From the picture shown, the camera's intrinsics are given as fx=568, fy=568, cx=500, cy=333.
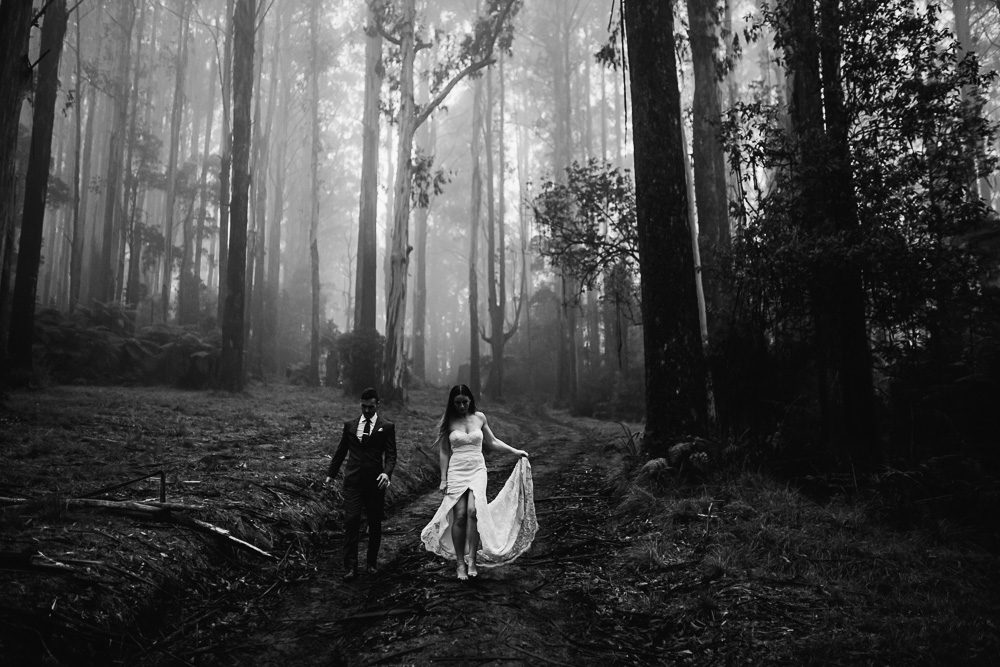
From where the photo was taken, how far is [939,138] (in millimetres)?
6707

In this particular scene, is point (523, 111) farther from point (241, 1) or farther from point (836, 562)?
point (836, 562)

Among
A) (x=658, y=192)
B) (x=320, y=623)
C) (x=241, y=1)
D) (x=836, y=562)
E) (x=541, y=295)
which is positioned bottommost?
(x=320, y=623)

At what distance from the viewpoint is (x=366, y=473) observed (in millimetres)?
5402

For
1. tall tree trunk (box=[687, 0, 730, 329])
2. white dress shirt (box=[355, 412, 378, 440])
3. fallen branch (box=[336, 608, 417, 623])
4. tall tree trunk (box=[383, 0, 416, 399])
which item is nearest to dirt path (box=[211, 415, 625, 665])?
fallen branch (box=[336, 608, 417, 623])

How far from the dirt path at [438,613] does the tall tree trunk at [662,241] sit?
A: 5.45ft

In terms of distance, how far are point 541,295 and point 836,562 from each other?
2790cm

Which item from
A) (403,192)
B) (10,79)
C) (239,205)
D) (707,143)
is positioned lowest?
(10,79)

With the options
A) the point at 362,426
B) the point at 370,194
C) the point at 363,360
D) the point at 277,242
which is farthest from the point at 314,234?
the point at 362,426

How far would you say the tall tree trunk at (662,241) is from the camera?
6.96 m

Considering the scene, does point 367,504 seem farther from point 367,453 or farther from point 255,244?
point 255,244

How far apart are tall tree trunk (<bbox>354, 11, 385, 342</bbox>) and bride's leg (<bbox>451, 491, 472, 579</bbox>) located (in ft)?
41.9

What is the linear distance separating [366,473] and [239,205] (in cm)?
1388

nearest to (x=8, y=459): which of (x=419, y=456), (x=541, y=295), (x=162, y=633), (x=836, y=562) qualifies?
(x=162, y=633)

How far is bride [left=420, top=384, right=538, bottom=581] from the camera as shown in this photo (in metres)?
4.96
